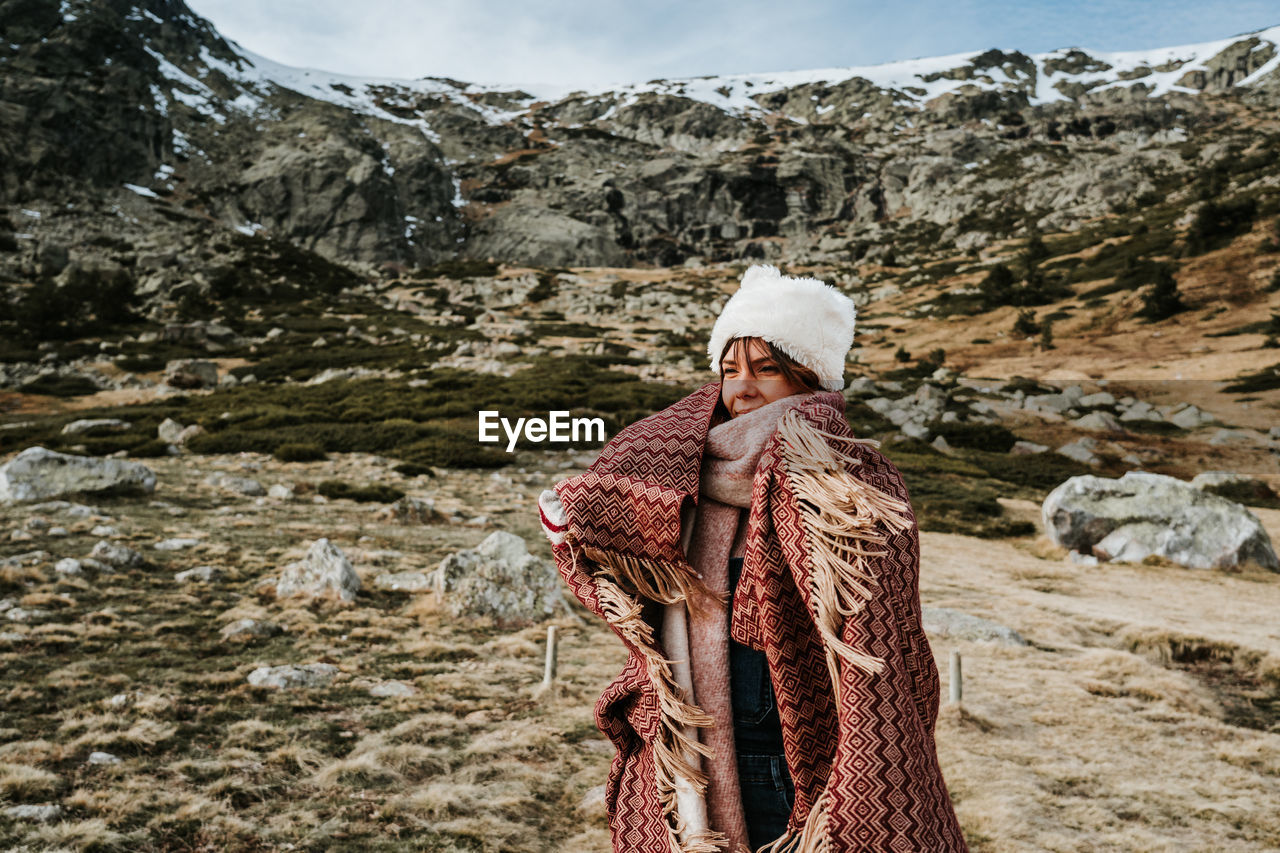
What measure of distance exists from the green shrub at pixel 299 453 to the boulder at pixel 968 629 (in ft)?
48.0

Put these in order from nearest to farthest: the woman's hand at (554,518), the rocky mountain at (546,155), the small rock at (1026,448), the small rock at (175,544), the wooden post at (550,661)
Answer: the woman's hand at (554,518), the wooden post at (550,661), the small rock at (175,544), the small rock at (1026,448), the rocky mountain at (546,155)

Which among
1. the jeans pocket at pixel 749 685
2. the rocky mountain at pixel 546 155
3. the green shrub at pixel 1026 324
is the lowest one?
A: the jeans pocket at pixel 749 685

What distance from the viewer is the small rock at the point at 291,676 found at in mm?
5844

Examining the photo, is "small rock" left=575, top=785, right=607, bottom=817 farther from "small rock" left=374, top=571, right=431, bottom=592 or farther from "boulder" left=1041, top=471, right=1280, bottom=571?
"boulder" left=1041, top=471, right=1280, bottom=571

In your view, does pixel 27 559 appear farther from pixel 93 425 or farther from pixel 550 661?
pixel 93 425

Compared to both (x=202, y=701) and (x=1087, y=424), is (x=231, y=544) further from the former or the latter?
(x=1087, y=424)

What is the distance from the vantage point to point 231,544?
376 inches

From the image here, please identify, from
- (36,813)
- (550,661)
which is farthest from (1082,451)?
(36,813)

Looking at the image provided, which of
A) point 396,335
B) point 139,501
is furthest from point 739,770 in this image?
point 396,335

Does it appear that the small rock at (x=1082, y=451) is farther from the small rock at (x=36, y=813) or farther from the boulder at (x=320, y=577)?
the small rock at (x=36, y=813)

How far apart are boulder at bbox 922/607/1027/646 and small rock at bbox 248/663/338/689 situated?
22.1 ft

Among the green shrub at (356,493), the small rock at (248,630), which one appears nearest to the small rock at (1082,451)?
the green shrub at (356,493)

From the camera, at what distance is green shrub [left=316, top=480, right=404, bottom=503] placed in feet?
44.4

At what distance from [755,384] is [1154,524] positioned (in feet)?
47.7
